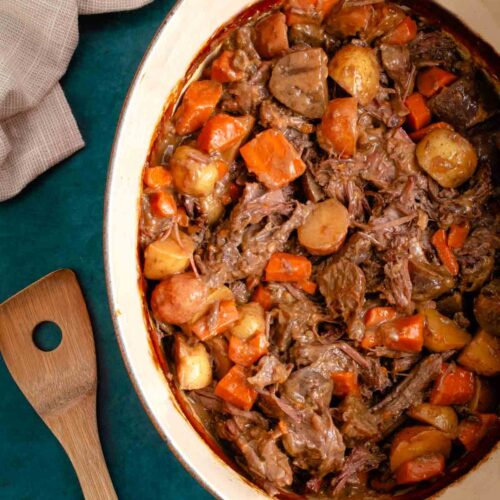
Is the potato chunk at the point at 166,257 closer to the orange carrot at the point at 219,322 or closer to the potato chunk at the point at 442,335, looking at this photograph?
the orange carrot at the point at 219,322

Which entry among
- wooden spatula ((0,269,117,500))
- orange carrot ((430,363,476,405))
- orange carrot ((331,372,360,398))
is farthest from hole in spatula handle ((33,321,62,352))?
orange carrot ((430,363,476,405))

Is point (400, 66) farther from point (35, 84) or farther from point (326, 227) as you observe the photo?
point (35, 84)

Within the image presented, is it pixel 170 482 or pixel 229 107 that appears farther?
pixel 170 482

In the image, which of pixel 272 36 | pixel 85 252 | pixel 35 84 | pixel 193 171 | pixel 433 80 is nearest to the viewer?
pixel 193 171

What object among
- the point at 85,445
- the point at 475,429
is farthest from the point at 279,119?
the point at 85,445

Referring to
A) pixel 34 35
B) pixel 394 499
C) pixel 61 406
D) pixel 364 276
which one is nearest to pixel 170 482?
pixel 61 406

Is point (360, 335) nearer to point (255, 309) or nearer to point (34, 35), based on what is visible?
point (255, 309)

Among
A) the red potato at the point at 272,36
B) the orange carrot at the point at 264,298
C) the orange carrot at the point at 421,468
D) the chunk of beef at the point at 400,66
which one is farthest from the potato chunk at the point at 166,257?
the orange carrot at the point at 421,468
